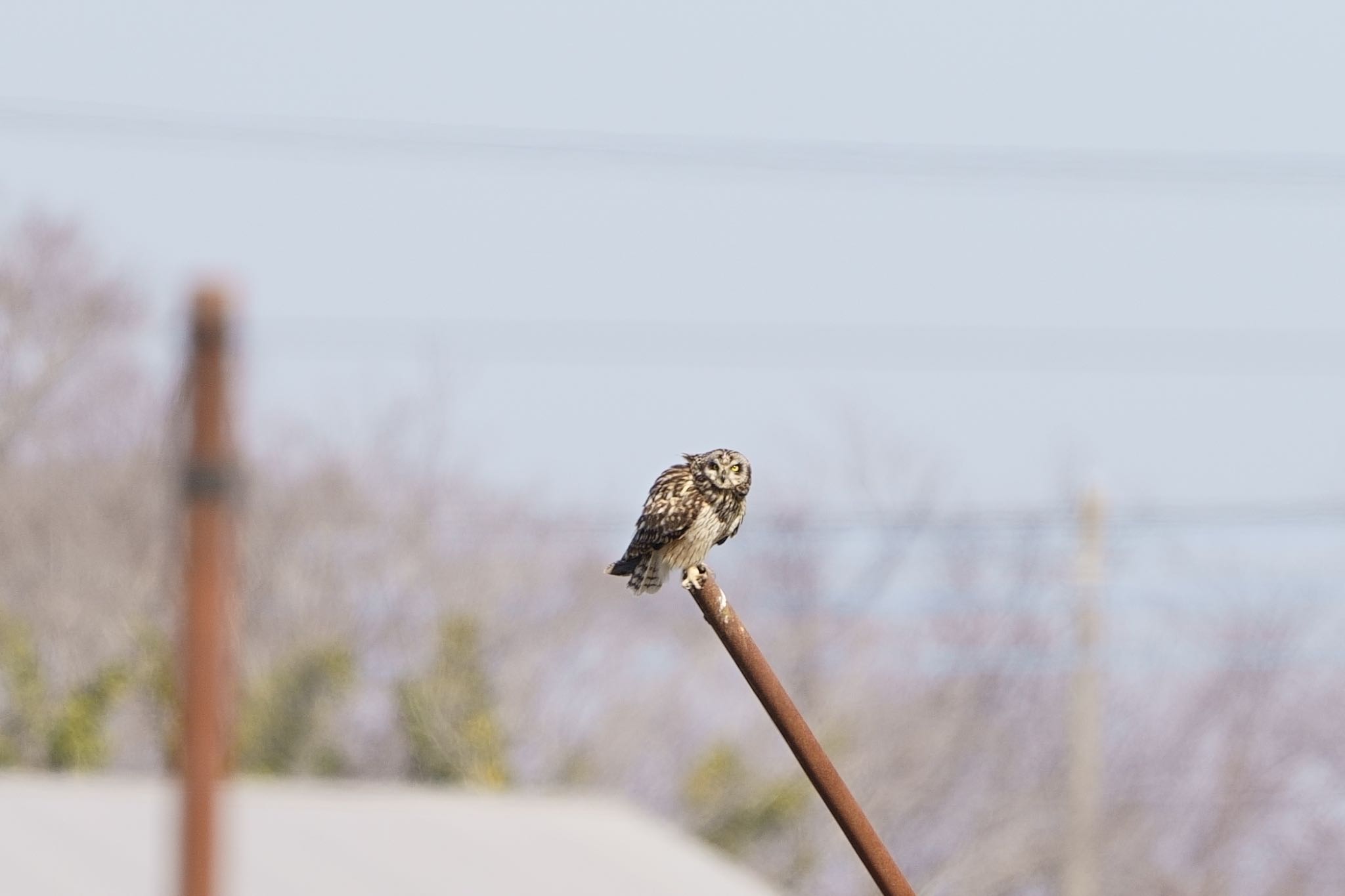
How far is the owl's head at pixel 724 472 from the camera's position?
5.95m

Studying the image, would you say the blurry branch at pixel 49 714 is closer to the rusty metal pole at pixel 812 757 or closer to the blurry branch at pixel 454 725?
the blurry branch at pixel 454 725

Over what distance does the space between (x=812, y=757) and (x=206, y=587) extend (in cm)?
119

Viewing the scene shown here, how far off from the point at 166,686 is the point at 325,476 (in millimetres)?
7312

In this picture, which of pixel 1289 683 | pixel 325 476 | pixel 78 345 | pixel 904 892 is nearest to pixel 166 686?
pixel 325 476

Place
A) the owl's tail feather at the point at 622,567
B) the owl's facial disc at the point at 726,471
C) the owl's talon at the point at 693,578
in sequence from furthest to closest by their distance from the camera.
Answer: the owl's facial disc at the point at 726,471, the owl's tail feather at the point at 622,567, the owl's talon at the point at 693,578

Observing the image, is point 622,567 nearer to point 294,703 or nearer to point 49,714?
point 294,703

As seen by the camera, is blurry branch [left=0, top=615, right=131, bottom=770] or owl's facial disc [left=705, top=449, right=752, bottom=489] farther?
blurry branch [left=0, top=615, right=131, bottom=770]

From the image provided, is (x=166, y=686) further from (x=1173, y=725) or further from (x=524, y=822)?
(x=1173, y=725)

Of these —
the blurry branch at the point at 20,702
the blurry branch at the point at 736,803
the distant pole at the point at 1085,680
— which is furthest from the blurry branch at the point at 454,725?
the distant pole at the point at 1085,680

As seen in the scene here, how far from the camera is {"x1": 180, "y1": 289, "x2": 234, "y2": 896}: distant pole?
3523mm

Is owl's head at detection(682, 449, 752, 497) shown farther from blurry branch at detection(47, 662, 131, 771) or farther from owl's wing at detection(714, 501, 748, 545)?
blurry branch at detection(47, 662, 131, 771)

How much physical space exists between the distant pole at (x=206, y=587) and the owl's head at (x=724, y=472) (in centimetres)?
242

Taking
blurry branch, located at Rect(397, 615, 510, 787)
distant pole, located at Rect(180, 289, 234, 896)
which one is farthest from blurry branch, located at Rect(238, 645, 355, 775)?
distant pole, located at Rect(180, 289, 234, 896)

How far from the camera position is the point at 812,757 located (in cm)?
426
